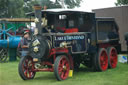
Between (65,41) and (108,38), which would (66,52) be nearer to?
(65,41)

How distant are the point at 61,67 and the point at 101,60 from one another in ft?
7.06

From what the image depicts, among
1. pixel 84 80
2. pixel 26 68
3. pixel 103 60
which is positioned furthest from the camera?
pixel 103 60

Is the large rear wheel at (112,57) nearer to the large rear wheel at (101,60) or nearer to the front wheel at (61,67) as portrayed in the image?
the large rear wheel at (101,60)

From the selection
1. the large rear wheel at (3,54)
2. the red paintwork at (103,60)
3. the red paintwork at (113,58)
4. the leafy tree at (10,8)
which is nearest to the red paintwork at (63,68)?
the red paintwork at (103,60)

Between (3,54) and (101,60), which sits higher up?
(101,60)

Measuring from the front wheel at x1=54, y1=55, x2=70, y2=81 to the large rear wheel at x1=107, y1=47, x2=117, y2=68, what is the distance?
230cm

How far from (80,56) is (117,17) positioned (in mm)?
6196

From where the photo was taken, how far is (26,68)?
8.36 m

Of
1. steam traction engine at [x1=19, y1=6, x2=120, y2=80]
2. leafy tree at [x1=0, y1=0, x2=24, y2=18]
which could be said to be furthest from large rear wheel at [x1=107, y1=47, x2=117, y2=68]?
leafy tree at [x1=0, y1=0, x2=24, y2=18]

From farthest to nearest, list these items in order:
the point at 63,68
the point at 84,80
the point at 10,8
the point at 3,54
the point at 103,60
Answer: the point at 10,8 → the point at 3,54 → the point at 103,60 → the point at 63,68 → the point at 84,80

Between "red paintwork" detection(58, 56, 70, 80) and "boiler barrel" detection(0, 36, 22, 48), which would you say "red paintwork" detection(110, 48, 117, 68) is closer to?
"red paintwork" detection(58, 56, 70, 80)

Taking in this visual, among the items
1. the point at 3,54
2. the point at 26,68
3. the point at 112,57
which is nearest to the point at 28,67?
the point at 26,68

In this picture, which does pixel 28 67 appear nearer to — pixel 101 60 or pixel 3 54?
pixel 101 60

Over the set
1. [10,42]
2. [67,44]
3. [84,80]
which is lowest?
[84,80]
